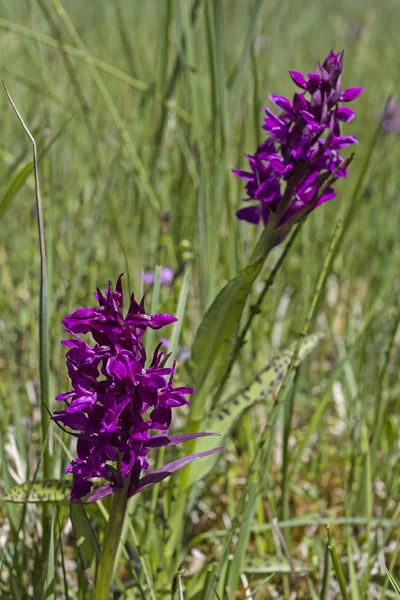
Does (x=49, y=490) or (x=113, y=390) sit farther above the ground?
(x=113, y=390)

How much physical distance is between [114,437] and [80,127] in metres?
2.33

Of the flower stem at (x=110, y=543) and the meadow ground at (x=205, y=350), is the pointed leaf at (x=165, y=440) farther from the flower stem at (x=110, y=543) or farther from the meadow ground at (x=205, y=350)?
the meadow ground at (x=205, y=350)

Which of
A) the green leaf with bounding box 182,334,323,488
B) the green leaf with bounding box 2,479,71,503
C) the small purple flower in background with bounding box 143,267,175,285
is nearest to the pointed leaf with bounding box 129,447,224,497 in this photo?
the green leaf with bounding box 2,479,71,503

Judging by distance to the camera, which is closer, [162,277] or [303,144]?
[303,144]

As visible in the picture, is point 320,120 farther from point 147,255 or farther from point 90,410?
point 147,255

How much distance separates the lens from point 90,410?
0.73 m

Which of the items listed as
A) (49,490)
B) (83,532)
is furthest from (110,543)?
(49,490)

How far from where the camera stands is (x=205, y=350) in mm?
1062

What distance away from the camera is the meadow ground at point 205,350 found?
1076 mm

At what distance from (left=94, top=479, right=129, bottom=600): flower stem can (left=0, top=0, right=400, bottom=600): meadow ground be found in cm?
4

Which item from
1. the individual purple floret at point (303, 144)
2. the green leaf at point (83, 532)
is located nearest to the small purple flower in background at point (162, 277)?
the individual purple floret at point (303, 144)

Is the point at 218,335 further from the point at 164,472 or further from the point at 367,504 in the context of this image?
the point at 367,504

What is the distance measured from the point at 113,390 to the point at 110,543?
9.6 inches

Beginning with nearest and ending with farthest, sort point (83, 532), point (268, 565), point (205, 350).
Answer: point (83, 532) < point (205, 350) < point (268, 565)
